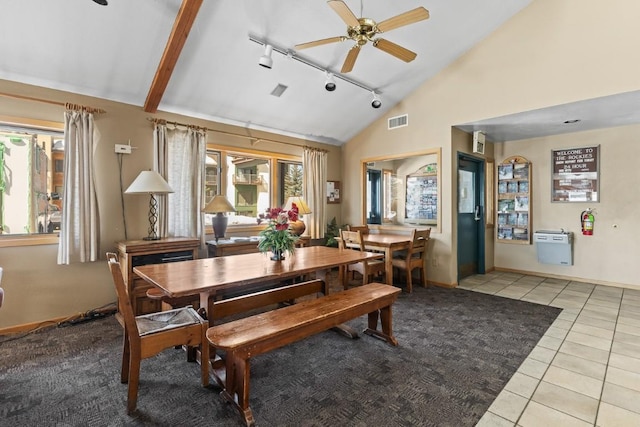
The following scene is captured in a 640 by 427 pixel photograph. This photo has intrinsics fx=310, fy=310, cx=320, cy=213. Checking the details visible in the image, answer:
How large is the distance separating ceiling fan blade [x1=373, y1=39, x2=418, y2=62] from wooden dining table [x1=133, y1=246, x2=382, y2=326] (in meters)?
1.97

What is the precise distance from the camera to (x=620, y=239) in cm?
459

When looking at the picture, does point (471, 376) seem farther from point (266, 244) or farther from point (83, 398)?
point (83, 398)

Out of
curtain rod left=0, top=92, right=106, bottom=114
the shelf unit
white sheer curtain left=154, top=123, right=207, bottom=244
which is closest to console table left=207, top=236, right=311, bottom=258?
white sheer curtain left=154, top=123, right=207, bottom=244

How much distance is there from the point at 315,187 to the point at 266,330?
147 inches

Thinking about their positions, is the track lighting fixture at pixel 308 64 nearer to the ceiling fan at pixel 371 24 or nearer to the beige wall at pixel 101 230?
the ceiling fan at pixel 371 24

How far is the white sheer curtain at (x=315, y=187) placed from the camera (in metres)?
5.36

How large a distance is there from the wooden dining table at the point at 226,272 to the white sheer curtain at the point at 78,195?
4.11 feet

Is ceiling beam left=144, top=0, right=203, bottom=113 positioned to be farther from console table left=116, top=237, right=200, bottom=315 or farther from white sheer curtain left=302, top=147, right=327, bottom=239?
white sheer curtain left=302, top=147, right=327, bottom=239

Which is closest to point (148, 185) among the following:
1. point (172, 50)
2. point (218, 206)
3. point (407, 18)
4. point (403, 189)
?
point (218, 206)

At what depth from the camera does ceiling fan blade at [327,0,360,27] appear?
2.27 meters

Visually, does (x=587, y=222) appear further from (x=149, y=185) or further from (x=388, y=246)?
(x=149, y=185)

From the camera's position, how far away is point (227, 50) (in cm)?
336

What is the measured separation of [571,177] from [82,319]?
696 centimetres

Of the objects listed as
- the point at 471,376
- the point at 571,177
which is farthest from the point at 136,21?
the point at 571,177
